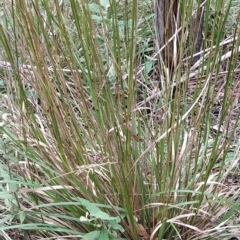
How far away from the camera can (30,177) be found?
1088 mm

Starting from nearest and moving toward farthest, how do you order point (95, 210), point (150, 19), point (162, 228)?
Answer: point (95, 210) → point (162, 228) → point (150, 19)

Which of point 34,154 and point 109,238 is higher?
point 34,154

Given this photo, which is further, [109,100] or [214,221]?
[214,221]

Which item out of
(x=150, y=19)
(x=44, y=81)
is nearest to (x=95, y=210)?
(x=44, y=81)

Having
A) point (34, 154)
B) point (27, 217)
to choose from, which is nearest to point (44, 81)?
point (34, 154)

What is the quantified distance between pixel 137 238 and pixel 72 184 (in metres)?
0.19

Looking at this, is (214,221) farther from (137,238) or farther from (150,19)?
(150,19)

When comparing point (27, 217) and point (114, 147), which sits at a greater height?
point (114, 147)

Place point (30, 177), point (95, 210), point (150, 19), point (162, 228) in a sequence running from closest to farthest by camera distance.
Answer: point (95, 210)
point (162, 228)
point (30, 177)
point (150, 19)

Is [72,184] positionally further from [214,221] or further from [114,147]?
[214,221]

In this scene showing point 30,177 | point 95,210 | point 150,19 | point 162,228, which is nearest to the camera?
point 95,210

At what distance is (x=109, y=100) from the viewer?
0.97 metres

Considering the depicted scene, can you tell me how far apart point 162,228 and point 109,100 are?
286 millimetres

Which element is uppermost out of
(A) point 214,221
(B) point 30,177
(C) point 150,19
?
(C) point 150,19
